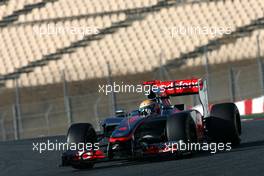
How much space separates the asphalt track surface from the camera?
36.1 ft

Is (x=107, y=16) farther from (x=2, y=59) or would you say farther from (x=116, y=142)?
(x=116, y=142)

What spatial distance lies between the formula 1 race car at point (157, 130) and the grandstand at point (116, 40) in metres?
14.0

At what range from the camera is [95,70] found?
2873cm

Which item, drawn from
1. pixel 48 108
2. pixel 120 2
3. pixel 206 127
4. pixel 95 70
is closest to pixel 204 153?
pixel 206 127

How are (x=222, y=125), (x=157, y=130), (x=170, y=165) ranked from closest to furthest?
(x=170, y=165)
(x=157, y=130)
(x=222, y=125)

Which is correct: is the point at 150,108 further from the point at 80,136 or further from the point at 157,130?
the point at 80,136

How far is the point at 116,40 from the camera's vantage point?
103ft

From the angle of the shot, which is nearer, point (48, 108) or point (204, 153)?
point (204, 153)

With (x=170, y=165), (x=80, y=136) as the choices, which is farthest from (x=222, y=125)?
(x=80, y=136)

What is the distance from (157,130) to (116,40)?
60.8 ft

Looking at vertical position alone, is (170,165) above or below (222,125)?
below

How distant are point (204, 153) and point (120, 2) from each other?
1960 centimetres

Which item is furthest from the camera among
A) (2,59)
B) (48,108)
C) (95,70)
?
(2,59)

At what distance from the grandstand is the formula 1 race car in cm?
1399
